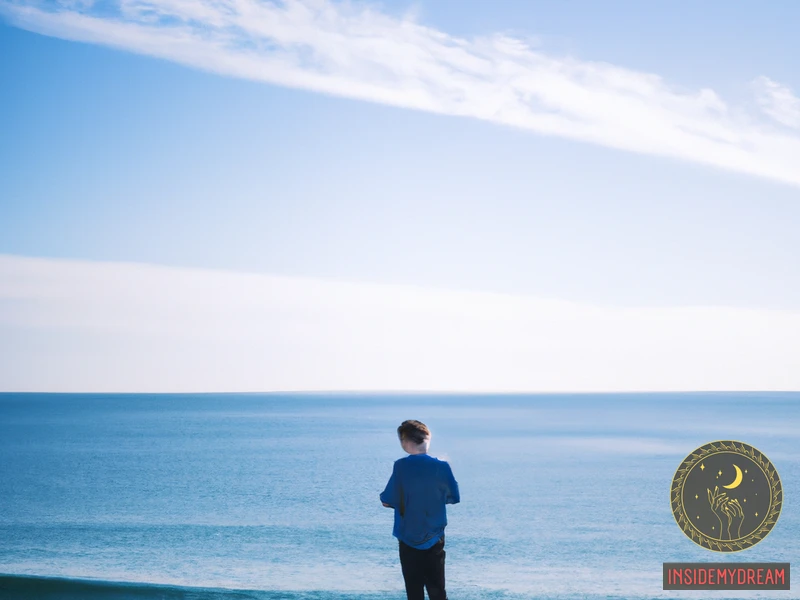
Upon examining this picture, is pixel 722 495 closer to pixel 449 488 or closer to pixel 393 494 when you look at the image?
pixel 449 488

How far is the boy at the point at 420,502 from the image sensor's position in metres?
5.51

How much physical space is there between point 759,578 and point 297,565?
11.3m

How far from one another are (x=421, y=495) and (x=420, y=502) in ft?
0.16

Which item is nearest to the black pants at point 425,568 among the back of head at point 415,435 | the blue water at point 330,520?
the back of head at point 415,435

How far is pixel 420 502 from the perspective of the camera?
5.54 m

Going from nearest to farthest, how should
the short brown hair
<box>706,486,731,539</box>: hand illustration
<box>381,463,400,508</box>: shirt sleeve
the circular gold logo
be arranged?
the short brown hair, <box>381,463,400,508</box>: shirt sleeve, the circular gold logo, <box>706,486,731,539</box>: hand illustration

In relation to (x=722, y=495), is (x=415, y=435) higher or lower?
lower

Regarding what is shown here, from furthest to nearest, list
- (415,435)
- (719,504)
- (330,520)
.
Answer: (330,520)
(719,504)
(415,435)

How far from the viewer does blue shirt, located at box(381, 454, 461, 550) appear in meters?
5.52

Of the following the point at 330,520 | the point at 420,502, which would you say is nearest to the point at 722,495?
the point at 420,502

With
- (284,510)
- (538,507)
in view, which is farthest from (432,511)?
(538,507)

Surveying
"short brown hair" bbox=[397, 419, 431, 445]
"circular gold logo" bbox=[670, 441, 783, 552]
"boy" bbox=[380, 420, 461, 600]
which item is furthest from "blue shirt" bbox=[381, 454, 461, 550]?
"circular gold logo" bbox=[670, 441, 783, 552]

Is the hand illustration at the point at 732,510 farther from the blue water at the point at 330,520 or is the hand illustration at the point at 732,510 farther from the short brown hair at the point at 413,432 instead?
the short brown hair at the point at 413,432

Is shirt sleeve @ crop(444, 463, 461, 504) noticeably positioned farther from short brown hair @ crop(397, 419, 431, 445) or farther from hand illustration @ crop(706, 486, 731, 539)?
hand illustration @ crop(706, 486, 731, 539)
